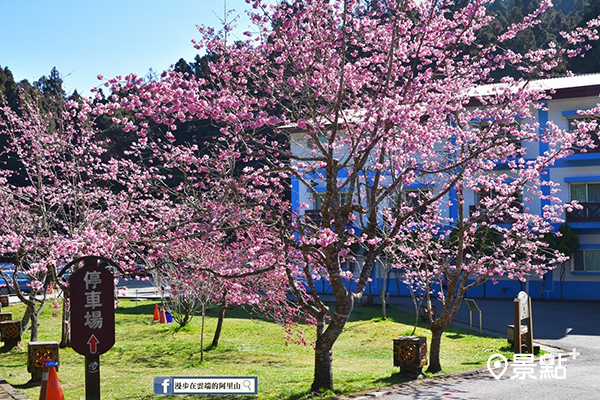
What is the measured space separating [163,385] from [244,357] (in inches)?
206

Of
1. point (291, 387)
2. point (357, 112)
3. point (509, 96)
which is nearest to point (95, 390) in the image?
point (291, 387)

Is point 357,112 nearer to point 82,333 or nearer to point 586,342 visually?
point 82,333

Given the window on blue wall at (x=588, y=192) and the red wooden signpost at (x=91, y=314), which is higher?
the window on blue wall at (x=588, y=192)

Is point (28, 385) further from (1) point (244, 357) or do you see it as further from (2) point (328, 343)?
(2) point (328, 343)

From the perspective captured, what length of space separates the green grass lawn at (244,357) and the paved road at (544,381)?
0.83 meters

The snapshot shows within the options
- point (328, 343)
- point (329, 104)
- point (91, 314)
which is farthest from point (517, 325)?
point (91, 314)

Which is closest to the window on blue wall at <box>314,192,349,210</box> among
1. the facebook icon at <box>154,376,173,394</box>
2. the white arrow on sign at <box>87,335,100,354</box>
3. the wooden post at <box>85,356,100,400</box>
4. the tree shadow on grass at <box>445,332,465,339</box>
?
the facebook icon at <box>154,376,173,394</box>

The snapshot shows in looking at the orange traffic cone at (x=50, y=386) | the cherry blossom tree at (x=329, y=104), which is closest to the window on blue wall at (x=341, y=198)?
the cherry blossom tree at (x=329, y=104)

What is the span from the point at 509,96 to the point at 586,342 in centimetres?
877

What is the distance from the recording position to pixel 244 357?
50.1ft

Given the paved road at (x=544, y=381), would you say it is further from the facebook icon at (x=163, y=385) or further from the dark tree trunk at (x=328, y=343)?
the facebook icon at (x=163, y=385)

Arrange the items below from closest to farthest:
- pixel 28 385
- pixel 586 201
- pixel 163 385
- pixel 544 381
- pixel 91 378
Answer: pixel 91 378
pixel 163 385
pixel 544 381
pixel 28 385
pixel 586 201

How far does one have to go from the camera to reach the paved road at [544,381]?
32.0 feet

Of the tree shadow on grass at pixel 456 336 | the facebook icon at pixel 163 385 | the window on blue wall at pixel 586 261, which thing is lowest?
the tree shadow on grass at pixel 456 336
